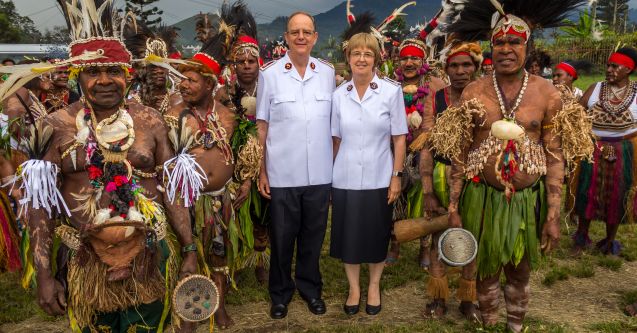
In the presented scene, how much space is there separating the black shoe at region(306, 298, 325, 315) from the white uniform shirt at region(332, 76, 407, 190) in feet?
3.79

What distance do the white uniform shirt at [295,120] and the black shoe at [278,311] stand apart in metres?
1.15

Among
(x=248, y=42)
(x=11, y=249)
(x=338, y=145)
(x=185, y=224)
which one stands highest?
(x=248, y=42)

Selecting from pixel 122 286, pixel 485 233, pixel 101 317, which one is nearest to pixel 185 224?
pixel 122 286

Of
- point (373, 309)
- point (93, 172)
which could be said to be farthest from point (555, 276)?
point (93, 172)

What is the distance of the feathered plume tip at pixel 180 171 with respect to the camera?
276 centimetres

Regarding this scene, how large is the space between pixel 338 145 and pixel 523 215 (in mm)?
1597

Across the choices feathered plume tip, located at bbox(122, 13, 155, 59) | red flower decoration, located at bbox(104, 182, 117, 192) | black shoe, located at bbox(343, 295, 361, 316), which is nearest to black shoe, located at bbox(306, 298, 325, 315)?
black shoe, located at bbox(343, 295, 361, 316)

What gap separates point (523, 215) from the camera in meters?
3.49

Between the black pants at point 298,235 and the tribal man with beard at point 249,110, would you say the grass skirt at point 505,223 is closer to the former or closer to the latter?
the black pants at point 298,235

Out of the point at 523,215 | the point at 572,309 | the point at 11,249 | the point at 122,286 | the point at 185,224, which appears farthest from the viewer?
the point at 572,309

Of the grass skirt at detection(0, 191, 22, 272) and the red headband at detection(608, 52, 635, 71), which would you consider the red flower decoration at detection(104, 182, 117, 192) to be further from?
the red headband at detection(608, 52, 635, 71)

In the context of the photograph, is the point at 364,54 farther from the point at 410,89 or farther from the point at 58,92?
the point at 58,92

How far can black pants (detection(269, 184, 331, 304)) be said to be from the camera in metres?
4.23

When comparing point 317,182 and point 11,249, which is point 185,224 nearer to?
point 317,182
